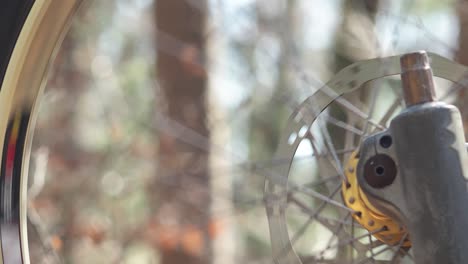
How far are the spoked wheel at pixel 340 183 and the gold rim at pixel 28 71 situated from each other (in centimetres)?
28

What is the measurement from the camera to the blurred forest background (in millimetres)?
1054

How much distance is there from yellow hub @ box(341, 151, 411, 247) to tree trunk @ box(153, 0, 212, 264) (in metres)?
0.84

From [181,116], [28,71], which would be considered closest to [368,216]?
[28,71]

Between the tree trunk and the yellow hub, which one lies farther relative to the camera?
the tree trunk

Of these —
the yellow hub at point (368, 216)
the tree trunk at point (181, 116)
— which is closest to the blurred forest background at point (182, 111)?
the tree trunk at point (181, 116)

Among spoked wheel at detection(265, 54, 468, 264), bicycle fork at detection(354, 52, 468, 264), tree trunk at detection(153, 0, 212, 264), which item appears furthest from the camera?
tree trunk at detection(153, 0, 212, 264)

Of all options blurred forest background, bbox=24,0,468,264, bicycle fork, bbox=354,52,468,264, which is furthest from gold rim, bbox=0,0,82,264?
bicycle fork, bbox=354,52,468,264

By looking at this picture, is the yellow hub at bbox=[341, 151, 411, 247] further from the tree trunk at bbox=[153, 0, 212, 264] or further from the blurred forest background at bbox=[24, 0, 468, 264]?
the tree trunk at bbox=[153, 0, 212, 264]

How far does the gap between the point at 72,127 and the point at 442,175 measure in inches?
56.6

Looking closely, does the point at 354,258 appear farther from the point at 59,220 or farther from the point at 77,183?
the point at 59,220

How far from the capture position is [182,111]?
2.00 m

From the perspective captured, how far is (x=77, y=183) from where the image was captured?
5.67 ft

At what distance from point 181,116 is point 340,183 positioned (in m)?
1.16

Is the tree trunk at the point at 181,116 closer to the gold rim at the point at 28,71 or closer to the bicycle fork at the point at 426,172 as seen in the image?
the gold rim at the point at 28,71
